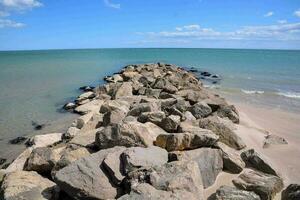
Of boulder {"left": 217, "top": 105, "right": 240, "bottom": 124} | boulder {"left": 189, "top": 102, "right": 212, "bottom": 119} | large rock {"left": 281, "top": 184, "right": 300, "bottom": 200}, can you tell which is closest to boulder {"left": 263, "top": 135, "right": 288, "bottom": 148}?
boulder {"left": 217, "top": 105, "right": 240, "bottom": 124}

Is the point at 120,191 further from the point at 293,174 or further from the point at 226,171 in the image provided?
→ the point at 293,174

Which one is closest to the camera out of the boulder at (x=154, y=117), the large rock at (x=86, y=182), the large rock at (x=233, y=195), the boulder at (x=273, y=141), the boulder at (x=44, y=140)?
the large rock at (x=233, y=195)

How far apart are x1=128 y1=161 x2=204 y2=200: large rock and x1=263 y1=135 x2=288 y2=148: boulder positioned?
4193 millimetres

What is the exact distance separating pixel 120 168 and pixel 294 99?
14.7m

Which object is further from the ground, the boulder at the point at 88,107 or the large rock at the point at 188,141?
the large rock at the point at 188,141

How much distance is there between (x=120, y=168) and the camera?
18.2ft

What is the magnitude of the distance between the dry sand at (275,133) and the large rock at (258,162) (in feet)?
0.90

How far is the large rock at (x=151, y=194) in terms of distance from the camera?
4.43 metres

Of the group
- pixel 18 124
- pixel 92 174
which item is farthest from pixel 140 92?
pixel 92 174

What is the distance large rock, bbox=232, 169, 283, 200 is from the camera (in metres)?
5.51

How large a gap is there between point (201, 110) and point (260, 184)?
5.15 m

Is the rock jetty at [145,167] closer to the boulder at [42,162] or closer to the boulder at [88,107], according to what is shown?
the boulder at [42,162]

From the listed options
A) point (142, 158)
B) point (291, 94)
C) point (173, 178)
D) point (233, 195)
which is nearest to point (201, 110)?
point (142, 158)

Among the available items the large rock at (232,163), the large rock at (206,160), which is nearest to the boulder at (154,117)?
the large rock at (232,163)
